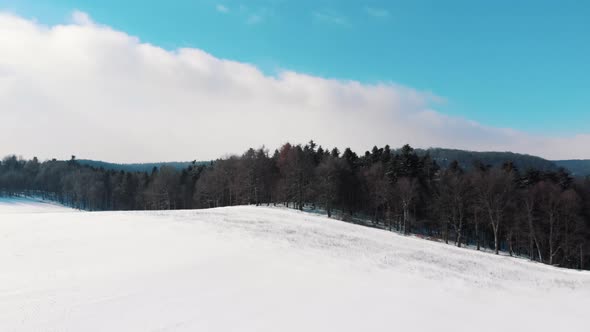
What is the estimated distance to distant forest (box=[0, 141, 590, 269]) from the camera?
4975 cm

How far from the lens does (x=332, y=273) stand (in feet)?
58.8

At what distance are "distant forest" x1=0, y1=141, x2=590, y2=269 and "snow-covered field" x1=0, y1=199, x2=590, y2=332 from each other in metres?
27.2

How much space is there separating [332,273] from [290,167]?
47.0 meters

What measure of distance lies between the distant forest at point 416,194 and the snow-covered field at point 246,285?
1070 inches

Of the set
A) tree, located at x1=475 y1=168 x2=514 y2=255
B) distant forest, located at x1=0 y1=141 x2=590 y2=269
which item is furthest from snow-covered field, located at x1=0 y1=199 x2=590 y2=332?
distant forest, located at x1=0 y1=141 x2=590 y2=269

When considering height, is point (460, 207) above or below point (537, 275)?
above

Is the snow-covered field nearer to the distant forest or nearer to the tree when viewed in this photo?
the tree

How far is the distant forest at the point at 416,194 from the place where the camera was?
49750mm

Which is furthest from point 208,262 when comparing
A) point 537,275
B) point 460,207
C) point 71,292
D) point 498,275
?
point 460,207

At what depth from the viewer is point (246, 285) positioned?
1459cm

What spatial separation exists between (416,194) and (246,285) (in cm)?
4905

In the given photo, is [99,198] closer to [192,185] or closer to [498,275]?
[192,185]

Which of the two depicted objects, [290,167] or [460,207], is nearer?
[460,207]

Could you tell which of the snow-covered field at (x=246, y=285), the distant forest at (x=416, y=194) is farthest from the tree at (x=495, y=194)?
the snow-covered field at (x=246, y=285)
